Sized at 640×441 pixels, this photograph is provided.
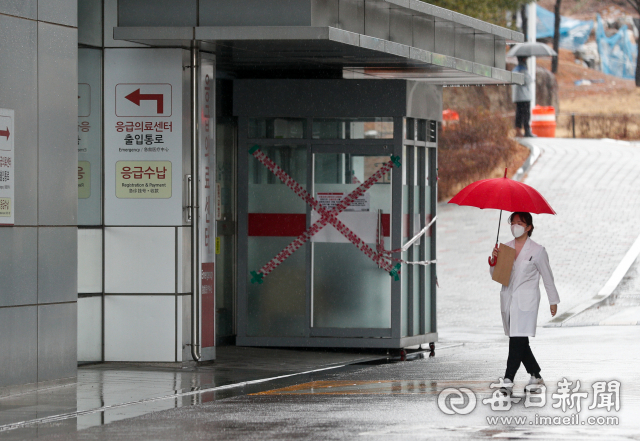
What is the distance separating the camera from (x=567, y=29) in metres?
68.6

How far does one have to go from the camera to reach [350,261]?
12.8m

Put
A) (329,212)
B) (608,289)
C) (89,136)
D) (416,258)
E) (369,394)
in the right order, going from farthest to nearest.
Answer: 1. (608,289)
2. (416,258)
3. (329,212)
4. (89,136)
5. (369,394)

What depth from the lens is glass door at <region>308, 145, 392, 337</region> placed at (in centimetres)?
1270

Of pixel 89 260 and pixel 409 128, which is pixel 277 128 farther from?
pixel 89 260

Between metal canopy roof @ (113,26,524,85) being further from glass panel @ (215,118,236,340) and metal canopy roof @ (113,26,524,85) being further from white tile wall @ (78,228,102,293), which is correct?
white tile wall @ (78,228,102,293)

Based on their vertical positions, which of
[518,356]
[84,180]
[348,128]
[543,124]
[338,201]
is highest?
[543,124]

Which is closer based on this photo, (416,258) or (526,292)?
(526,292)

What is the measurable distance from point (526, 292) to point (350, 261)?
352cm

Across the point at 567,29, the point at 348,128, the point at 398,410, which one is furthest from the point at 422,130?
the point at 567,29

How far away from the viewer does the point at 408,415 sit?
8344 mm

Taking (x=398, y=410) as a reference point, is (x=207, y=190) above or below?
above

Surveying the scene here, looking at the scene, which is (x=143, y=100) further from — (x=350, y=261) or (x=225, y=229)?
(x=350, y=261)

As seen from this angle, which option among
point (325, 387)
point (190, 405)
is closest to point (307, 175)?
point (325, 387)

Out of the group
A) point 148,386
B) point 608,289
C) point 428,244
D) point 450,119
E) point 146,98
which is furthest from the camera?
point 450,119
